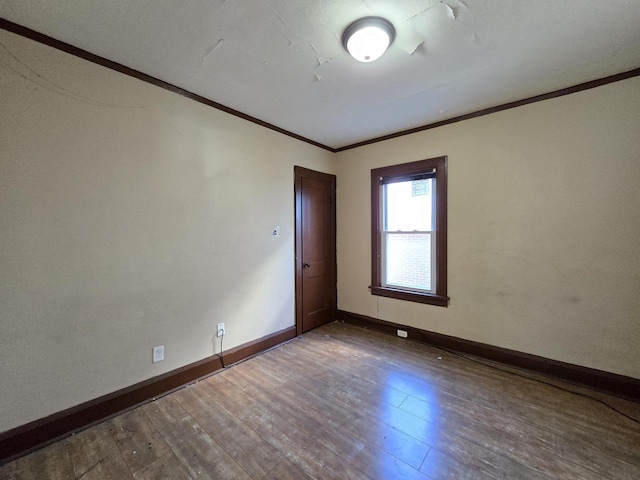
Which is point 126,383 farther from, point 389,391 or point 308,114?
point 308,114

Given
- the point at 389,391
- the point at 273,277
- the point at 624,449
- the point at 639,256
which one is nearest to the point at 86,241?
the point at 273,277

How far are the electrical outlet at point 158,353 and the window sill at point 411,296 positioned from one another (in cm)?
252

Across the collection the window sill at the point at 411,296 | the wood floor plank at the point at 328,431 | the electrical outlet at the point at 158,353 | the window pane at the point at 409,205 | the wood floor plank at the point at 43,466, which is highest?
the window pane at the point at 409,205

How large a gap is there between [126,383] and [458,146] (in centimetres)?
383

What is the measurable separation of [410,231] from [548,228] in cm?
133

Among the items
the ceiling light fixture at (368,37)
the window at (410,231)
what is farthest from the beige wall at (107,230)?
the window at (410,231)

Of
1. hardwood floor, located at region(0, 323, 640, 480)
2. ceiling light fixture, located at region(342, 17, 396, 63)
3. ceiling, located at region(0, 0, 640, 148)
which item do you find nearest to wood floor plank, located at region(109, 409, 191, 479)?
hardwood floor, located at region(0, 323, 640, 480)

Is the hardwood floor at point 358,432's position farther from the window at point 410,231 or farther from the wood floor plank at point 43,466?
the window at point 410,231

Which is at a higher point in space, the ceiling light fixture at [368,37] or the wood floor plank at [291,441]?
the ceiling light fixture at [368,37]

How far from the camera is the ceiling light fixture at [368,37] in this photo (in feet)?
5.30

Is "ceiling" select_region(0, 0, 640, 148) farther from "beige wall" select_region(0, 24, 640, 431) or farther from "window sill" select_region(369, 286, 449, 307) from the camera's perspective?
"window sill" select_region(369, 286, 449, 307)

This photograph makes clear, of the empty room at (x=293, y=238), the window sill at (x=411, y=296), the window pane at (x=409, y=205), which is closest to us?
the empty room at (x=293, y=238)

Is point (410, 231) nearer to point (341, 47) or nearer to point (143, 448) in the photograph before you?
point (341, 47)

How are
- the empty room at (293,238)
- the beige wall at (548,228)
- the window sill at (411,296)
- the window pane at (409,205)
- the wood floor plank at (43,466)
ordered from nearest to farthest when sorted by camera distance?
1. the wood floor plank at (43,466)
2. the empty room at (293,238)
3. the beige wall at (548,228)
4. the window sill at (411,296)
5. the window pane at (409,205)
